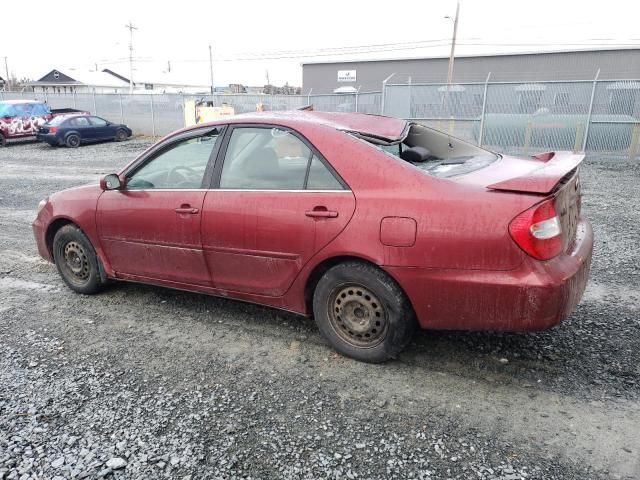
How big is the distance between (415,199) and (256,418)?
59.3 inches

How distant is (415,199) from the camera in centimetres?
285

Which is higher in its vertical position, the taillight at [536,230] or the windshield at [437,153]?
the windshield at [437,153]

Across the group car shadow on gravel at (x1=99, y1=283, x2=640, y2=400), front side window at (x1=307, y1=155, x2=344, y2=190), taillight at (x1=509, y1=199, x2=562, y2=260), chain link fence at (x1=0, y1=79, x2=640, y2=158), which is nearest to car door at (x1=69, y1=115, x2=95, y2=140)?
chain link fence at (x1=0, y1=79, x2=640, y2=158)

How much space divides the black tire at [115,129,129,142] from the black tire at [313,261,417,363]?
70.1 feet

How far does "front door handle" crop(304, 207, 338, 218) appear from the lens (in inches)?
120

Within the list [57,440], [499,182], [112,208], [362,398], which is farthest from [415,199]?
[112,208]

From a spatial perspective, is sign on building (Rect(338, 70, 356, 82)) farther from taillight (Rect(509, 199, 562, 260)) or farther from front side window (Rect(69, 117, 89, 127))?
taillight (Rect(509, 199, 562, 260))

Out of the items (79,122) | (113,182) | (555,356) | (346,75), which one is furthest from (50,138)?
(346,75)

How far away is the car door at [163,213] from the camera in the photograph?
12.0ft

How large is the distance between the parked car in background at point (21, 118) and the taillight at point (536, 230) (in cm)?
2234

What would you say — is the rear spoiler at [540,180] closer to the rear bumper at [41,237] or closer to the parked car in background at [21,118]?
the rear bumper at [41,237]

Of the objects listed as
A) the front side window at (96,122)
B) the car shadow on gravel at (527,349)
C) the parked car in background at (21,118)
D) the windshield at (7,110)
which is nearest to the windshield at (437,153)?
the car shadow on gravel at (527,349)

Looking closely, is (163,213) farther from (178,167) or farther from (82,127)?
(82,127)

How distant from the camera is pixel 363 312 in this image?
124 inches
